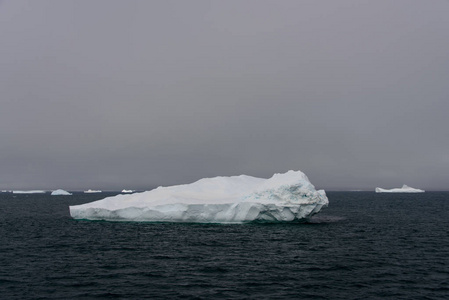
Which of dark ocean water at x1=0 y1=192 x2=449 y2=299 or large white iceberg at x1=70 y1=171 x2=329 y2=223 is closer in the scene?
dark ocean water at x1=0 y1=192 x2=449 y2=299

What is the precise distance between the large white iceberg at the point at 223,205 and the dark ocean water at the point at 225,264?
9.20 ft

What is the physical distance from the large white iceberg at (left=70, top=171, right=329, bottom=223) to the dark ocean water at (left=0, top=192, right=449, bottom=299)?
2804 mm

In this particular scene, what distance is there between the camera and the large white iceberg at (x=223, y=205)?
33.7m

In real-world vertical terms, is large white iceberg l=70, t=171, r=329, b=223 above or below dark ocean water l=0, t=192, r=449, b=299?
above

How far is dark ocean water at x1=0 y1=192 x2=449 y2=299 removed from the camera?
15016mm

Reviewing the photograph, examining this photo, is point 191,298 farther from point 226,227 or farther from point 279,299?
point 226,227

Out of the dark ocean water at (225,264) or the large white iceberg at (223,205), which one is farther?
the large white iceberg at (223,205)

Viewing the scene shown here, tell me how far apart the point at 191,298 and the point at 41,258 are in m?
12.4

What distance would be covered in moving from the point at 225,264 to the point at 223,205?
15.4 meters

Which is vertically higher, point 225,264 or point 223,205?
point 223,205

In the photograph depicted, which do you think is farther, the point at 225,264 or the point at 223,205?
the point at 223,205

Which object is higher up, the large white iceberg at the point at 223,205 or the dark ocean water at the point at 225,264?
the large white iceberg at the point at 223,205

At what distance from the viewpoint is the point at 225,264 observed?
19453mm

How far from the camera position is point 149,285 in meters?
15.7
